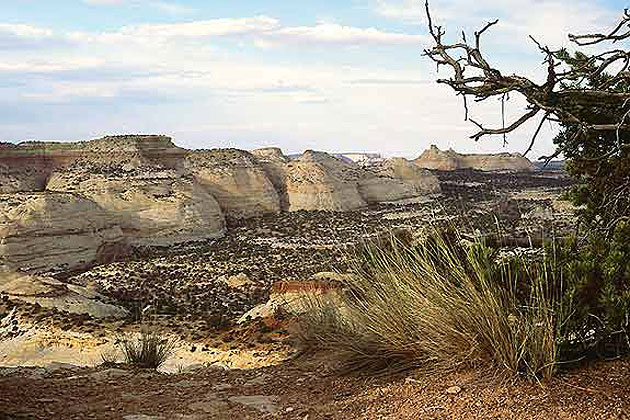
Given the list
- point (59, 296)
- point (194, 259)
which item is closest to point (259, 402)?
point (59, 296)

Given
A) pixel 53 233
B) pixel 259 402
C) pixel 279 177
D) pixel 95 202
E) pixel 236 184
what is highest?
pixel 279 177

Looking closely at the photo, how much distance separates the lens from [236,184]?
43.3 metres

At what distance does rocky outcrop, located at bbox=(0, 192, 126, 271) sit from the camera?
26.8 m

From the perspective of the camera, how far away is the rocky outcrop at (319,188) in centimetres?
4441

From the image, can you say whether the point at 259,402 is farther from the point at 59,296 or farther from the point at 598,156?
the point at 59,296

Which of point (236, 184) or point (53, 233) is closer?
point (53, 233)

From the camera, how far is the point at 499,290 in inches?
214

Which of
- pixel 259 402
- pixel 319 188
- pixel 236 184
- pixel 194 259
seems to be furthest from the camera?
pixel 319 188

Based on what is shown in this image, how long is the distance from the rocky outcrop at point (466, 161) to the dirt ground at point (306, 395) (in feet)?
257

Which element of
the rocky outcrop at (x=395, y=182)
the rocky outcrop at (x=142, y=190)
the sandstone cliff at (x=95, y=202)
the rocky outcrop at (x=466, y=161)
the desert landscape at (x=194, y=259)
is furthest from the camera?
the rocky outcrop at (x=466, y=161)

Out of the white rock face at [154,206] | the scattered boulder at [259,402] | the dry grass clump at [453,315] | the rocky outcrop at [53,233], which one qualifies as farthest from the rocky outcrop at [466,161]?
the scattered boulder at [259,402]

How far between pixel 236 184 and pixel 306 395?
37.9 m

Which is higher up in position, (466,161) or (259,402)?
(466,161)

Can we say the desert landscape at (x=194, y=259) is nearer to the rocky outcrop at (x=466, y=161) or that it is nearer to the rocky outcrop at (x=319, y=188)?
the rocky outcrop at (x=319, y=188)
